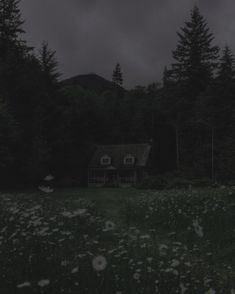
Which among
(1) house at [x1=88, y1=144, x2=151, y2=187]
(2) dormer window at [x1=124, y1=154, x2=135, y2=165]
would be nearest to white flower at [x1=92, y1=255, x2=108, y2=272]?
(1) house at [x1=88, y1=144, x2=151, y2=187]

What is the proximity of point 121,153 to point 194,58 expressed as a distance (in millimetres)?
18694

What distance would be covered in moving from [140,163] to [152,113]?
14.6 meters

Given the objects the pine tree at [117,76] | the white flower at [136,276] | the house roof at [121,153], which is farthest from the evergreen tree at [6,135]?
the pine tree at [117,76]

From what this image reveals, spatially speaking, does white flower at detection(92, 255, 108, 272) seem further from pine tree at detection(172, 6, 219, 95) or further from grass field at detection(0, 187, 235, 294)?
pine tree at detection(172, 6, 219, 95)

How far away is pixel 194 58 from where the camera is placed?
61.2 meters

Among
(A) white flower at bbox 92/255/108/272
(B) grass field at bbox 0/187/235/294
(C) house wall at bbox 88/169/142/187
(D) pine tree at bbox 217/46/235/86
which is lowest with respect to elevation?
(C) house wall at bbox 88/169/142/187

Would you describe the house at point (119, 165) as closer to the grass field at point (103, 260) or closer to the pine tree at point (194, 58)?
the pine tree at point (194, 58)

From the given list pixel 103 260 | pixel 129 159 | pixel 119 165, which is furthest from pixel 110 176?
pixel 103 260

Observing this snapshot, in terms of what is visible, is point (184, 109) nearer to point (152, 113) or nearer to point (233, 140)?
point (152, 113)

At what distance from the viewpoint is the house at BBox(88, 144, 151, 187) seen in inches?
2124

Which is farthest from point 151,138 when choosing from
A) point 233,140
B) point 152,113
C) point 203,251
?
point 203,251

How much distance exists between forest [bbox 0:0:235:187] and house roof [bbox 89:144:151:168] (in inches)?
57.7

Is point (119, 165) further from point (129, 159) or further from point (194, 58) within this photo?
point (194, 58)

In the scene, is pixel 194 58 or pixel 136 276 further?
pixel 194 58
